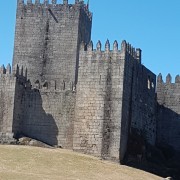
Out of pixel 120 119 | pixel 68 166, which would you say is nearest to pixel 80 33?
pixel 120 119

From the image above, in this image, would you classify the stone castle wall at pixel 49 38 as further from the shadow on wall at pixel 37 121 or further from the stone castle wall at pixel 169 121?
the shadow on wall at pixel 37 121

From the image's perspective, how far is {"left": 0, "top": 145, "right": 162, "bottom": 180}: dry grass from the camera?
98.5 ft

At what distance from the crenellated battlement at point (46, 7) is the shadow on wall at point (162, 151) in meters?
11.2

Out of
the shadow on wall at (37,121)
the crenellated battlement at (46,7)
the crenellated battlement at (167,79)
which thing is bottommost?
the shadow on wall at (37,121)

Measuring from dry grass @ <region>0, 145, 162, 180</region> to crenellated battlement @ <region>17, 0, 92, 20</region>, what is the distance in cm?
1660

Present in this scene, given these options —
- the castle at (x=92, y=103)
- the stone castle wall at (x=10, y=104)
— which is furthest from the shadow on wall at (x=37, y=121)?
the stone castle wall at (x=10, y=104)

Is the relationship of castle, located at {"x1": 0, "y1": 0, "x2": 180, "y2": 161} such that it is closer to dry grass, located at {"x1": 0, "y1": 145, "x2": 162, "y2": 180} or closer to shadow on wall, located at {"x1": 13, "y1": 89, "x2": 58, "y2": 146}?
shadow on wall, located at {"x1": 13, "y1": 89, "x2": 58, "y2": 146}

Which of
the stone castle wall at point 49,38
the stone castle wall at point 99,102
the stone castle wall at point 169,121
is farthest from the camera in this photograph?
the stone castle wall at point 49,38

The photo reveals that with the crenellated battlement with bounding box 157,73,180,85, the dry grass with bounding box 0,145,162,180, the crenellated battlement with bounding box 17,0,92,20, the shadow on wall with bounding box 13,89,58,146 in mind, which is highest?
the crenellated battlement with bounding box 17,0,92,20

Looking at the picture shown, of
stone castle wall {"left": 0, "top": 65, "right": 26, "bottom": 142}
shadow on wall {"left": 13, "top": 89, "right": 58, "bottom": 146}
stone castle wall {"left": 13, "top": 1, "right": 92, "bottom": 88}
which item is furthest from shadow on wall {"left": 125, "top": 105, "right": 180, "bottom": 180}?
stone castle wall {"left": 13, "top": 1, "right": 92, "bottom": 88}

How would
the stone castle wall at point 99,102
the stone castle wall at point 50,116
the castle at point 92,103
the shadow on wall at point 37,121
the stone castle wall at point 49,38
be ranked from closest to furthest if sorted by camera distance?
the stone castle wall at point 99,102 → the castle at point 92,103 → the stone castle wall at point 50,116 → the shadow on wall at point 37,121 → the stone castle wall at point 49,38

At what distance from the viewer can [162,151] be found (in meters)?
44.1

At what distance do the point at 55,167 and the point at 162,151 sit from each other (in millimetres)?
13546

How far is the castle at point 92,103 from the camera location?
37562mm
